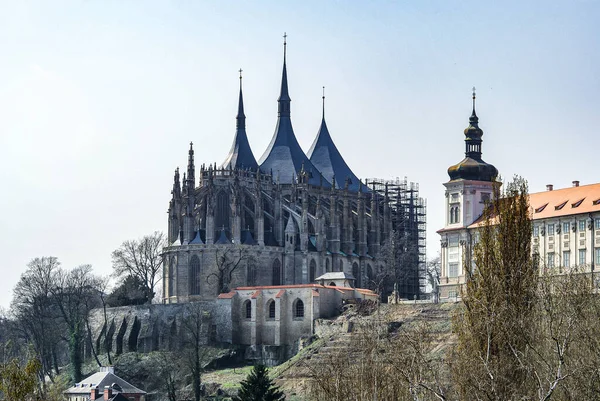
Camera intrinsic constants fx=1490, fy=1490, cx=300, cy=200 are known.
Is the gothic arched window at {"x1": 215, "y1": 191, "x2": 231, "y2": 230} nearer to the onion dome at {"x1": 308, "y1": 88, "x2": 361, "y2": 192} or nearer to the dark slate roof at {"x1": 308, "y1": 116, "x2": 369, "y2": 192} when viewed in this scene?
the onion dome at {"x1": 308, "y1": 88, "x2": 361, "y2": 192}

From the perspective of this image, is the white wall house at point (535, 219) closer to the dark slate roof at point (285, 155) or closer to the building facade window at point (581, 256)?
the building facade window at point (581, 256)

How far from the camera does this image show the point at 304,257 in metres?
118

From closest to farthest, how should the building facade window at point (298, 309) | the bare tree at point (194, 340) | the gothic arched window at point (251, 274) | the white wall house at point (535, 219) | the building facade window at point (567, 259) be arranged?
the white wall house at point (535, 219) < the building facade window at point (567, 259) < the bare tree at point (194, 340) < the building facade window at point (298, 309) < the gothic arched window at point (251, 274)

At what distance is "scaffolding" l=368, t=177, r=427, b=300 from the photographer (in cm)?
12206

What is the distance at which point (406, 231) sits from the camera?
126938 millimetres

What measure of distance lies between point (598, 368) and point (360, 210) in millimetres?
78751

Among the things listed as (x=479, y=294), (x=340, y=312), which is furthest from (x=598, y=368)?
(x=340, y=312)

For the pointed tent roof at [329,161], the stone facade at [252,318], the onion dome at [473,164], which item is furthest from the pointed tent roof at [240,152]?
the onion dome at [473,164]

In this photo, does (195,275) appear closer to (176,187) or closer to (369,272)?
(176,187)

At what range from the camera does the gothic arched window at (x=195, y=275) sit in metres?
115

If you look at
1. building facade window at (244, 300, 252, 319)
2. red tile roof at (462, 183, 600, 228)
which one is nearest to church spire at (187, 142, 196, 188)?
building facade window at (244, 300, 252, 319)

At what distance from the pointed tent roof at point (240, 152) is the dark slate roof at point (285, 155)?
2241 millimetres

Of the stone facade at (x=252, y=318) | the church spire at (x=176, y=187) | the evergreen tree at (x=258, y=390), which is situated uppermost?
the church spire at (x=176, y=187)

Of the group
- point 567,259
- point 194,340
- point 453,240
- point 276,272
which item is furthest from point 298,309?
point 567,259
